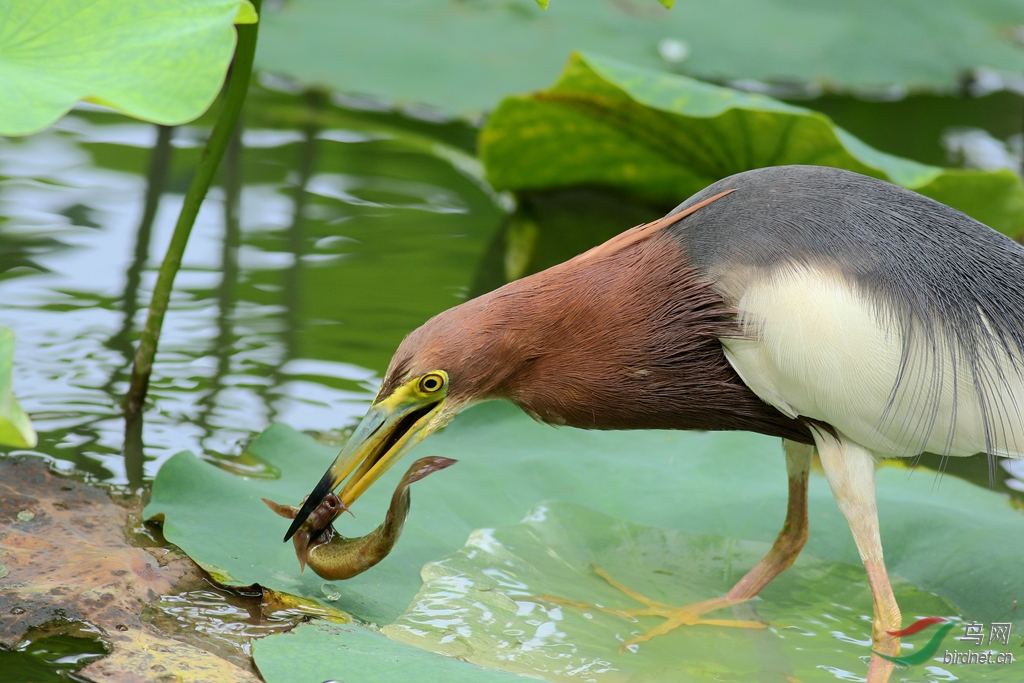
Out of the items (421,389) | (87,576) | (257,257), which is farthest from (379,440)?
(257,257)

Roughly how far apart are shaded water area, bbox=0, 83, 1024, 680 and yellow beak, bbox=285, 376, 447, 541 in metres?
0.33

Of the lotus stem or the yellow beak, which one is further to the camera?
the lotus stem

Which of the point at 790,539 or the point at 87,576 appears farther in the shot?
the point at 790,539

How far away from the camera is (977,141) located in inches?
234

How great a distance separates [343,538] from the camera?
95.2 inches

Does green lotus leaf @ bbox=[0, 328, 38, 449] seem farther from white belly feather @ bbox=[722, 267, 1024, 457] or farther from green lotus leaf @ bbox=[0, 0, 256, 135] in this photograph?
white belly feather @ bbox=[722, 267, 1024, 457]

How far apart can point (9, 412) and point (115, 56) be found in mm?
754

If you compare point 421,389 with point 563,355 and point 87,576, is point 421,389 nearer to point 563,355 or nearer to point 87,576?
point 563,355

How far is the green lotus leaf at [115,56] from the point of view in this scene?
71.6 inches

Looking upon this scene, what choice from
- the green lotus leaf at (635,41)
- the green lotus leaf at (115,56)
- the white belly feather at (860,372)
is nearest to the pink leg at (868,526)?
the white belly feather at (860,372)

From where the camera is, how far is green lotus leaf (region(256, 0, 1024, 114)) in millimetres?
5730

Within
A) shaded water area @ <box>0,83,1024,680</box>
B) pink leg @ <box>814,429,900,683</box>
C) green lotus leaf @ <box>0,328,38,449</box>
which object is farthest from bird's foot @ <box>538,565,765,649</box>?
green lotus leaf @ <box>0,328,38,449</box>

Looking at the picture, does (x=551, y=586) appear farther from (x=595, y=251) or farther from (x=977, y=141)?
(x=977, y=141)

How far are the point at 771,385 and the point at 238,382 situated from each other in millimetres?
1925
